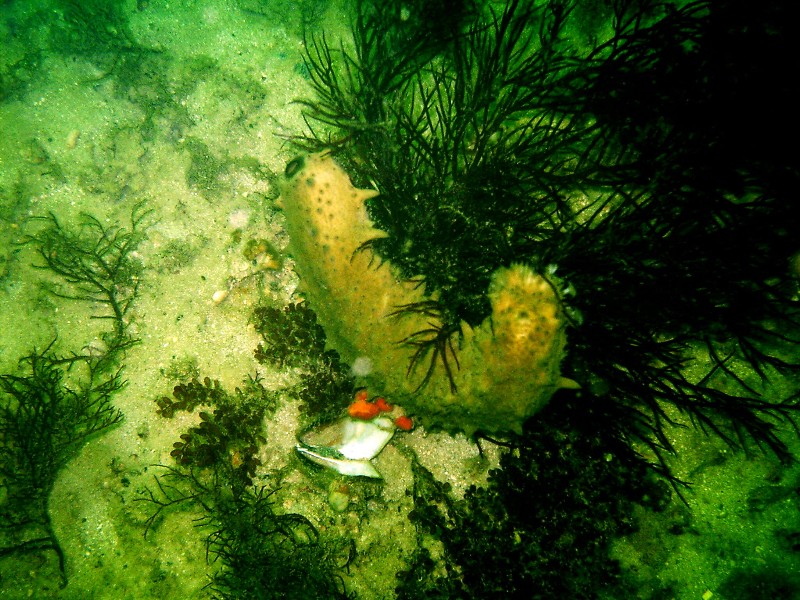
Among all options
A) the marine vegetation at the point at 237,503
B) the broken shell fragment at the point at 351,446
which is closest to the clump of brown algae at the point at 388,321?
the broken shell fragment at the point at 351,446

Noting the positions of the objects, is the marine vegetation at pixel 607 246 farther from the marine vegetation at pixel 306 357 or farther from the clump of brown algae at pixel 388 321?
the marine vegetation at pixel 306 357

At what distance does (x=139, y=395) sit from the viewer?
5.14 m

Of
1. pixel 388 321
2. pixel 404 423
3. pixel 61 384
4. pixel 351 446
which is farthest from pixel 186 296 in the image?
pixel 404 423

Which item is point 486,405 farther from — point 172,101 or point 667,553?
point 172,101

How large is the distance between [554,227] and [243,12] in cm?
713

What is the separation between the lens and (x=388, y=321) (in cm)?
378

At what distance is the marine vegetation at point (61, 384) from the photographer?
471 cm

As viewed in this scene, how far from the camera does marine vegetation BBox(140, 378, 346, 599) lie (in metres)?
4.12

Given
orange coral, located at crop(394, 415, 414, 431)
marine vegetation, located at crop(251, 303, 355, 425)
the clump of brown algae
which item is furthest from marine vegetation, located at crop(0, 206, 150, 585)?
orange coral, located at crop(394, 415, 414, 431)

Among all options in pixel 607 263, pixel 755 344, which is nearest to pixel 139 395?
pixel 607 263

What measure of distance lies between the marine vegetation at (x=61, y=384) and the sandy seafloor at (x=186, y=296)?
18 cm

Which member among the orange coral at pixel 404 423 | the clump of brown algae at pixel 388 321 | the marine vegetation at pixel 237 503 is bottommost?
the marine vegetation at pixel 237 503

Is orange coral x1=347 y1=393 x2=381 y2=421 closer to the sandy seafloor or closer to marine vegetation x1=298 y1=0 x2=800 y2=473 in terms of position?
the sandy seafloor

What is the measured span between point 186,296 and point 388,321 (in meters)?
3.65
